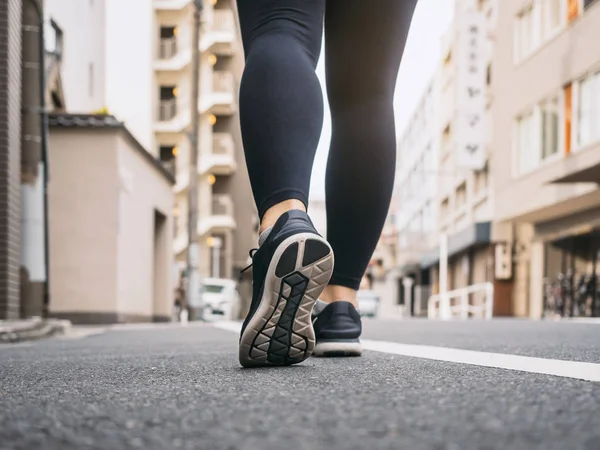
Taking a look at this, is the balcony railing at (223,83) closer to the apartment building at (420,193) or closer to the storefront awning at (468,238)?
the apartment building at (420,193)

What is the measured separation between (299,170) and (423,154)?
41.6 m

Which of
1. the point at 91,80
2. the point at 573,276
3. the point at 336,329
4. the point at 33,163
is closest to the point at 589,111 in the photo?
the point at 573,276

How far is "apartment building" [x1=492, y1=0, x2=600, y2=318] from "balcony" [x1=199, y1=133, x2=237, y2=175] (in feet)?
40.2

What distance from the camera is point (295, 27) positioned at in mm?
1824

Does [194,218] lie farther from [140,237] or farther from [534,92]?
[534,92]

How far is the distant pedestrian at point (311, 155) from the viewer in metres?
1.61

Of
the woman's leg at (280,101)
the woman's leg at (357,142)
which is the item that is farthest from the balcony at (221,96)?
the woman's leg at (280,101)

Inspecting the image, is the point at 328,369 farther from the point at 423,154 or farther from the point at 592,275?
the point at 423,154

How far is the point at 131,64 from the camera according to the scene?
24969 mm

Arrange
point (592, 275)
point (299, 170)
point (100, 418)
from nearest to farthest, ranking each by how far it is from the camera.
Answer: point (100, 418), point (299, 170), point (592, 275)

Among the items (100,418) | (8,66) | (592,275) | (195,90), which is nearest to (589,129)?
(592,275)

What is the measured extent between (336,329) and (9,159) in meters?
6.53

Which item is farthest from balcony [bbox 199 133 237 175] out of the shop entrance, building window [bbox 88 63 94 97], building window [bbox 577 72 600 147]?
building window [bbox 577 72 600 147]

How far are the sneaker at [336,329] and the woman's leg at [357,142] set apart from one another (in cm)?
4
